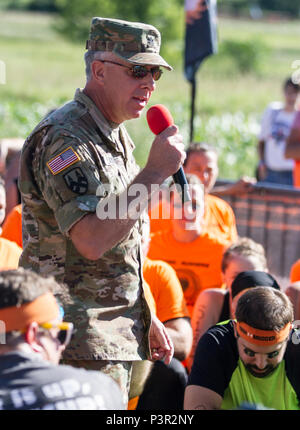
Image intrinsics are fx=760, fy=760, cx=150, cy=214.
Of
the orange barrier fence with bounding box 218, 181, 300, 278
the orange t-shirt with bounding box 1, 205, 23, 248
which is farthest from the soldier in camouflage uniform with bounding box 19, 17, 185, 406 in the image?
the orange barrier fence with bounding box 218, 181, 300, 278

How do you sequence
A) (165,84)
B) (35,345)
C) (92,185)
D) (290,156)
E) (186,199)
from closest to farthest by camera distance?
(35,345), (92,185), (186,199), (290,156), (165,84)

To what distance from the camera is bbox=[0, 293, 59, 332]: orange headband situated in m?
2.33

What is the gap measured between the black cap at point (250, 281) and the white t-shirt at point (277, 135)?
175 inches

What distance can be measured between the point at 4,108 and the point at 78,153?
1344cm

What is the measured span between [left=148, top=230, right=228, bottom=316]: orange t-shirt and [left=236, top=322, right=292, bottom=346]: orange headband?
1699 mm

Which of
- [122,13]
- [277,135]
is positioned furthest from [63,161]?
[122,13]

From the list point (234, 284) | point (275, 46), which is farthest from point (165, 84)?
point (234, 284)

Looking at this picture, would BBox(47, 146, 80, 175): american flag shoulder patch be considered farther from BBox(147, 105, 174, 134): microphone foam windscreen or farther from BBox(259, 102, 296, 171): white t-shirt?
BBox(259, 102, 296, 171): white t-shirt

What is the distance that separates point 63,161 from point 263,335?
1.43 m

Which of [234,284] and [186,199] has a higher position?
[186,199]

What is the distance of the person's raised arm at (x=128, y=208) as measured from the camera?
8.29 ft

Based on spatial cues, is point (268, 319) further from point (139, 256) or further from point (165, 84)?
point (165, 84)

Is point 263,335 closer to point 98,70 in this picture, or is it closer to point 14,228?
point 98,70

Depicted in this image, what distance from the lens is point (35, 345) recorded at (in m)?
2.36
